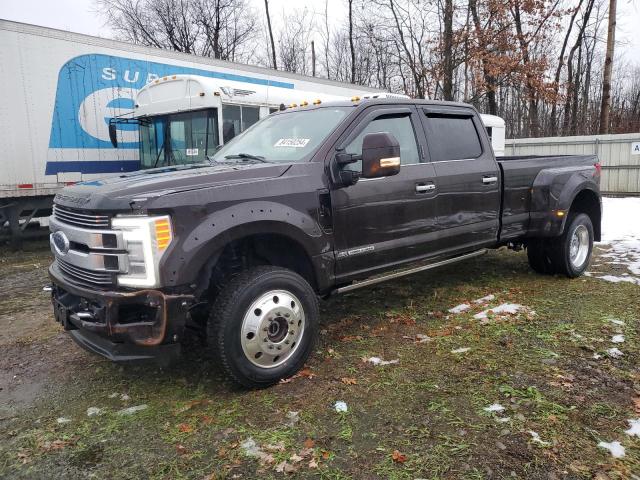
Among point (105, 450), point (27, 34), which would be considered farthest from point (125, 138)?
point (105, 450)

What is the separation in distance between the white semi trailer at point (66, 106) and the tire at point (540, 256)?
5.37m

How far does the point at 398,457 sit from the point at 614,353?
226 cm

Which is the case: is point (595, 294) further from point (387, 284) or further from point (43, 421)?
point (43, 421)

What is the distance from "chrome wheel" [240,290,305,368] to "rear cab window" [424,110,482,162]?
2200 millimetres

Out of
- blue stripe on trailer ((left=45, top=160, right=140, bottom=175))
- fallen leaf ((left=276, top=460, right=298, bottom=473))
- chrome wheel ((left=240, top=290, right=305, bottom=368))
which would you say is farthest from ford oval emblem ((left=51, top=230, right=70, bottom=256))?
blue stripe on trailer ((left=45, top=160, right=140, bottom=175))

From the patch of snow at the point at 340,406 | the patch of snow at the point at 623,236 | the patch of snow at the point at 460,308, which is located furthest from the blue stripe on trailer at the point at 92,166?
the patch of snow at the point at 623,236

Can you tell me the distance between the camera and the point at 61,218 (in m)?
3.60

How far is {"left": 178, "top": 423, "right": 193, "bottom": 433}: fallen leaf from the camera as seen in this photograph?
302 cm

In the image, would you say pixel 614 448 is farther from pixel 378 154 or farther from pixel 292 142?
pixel 292 142

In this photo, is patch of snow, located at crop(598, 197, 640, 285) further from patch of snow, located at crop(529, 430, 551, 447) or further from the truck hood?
the truck hood

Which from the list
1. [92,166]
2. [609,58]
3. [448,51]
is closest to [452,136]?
[92,166]

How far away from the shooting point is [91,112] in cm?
976

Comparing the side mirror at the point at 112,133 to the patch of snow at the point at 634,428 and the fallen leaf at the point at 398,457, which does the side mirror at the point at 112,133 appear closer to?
the fallen leaf at the point at 398,457

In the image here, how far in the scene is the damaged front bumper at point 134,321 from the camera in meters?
3.05
